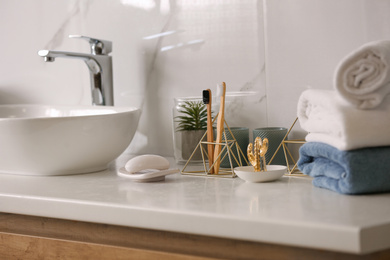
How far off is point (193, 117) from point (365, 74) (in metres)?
0.53

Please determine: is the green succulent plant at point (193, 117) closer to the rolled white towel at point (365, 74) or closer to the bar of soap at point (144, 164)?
the bar of soap at point (144, 164)

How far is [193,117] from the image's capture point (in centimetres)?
128

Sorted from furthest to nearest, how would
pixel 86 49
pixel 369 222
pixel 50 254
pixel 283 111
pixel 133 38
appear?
1. pixel 86 49
2. pixel 133 38
3. pixel 283 111
4. pixel 50 254
5. pixel 369 222

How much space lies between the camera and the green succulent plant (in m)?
1.28

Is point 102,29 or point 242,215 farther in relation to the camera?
point 102,29

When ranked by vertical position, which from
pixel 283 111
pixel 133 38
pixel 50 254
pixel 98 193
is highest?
pixel 133 38

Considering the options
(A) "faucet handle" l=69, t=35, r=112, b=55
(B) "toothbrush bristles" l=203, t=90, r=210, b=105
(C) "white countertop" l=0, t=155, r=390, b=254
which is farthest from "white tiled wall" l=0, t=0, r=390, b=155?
(C) "white countertop" l=0, t=155, r=390, b=254

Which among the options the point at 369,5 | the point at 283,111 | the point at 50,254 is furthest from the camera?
the point at 283,111

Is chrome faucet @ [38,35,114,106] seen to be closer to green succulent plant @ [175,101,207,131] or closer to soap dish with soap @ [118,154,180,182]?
green succulent plant @ [175,101,207,131]

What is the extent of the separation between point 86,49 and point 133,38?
0.19 m

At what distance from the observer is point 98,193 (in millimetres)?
978

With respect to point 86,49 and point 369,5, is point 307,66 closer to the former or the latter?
point 369,5

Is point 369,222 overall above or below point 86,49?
below

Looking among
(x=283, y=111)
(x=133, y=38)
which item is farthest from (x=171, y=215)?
(x=133, y=38)
